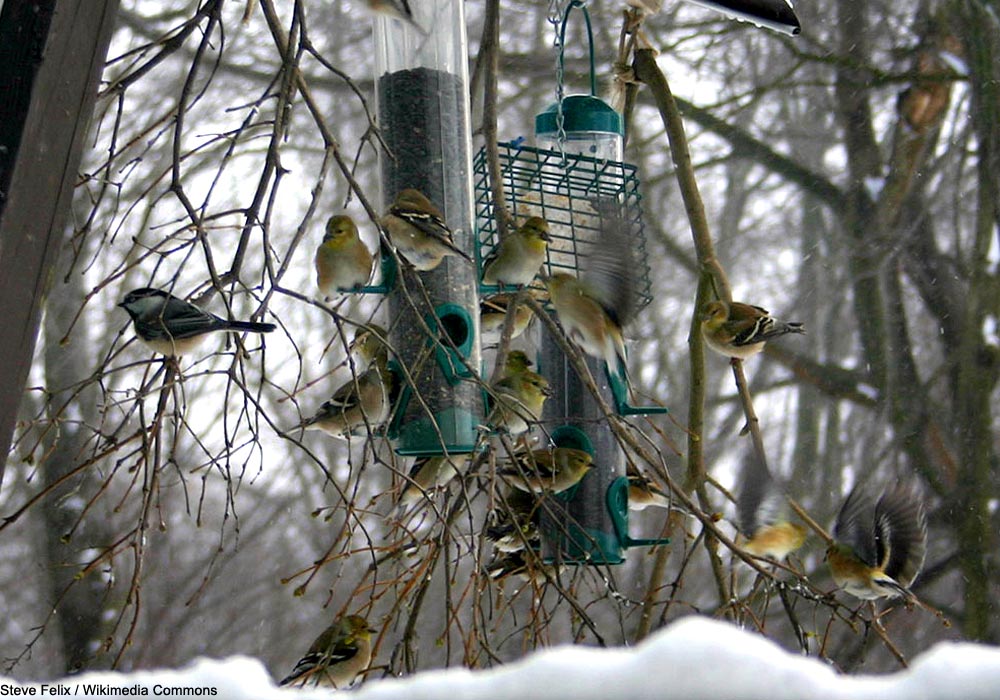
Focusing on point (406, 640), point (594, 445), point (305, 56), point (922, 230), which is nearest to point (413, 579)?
point (406, 640)

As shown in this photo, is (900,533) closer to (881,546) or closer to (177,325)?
(881,546)

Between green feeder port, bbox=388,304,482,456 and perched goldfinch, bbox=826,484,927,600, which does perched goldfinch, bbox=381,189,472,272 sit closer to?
green feeder port, bbox=388,304,482,456

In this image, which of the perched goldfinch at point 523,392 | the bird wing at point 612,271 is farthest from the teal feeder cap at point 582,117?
the perched goldfinch at point 523,392

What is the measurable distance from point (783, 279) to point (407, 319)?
9.27 ft

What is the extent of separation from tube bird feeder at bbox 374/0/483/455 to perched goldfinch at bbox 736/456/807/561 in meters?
0.60

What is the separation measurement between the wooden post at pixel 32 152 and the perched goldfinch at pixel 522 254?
106cm

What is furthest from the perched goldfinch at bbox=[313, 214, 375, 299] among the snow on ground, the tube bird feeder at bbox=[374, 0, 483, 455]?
the snow on ground

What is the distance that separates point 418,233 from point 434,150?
1.14ft

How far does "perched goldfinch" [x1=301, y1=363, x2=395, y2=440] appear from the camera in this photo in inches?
83.0

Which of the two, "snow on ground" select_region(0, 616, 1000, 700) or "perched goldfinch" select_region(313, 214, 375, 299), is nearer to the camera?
"snow on ground" select_region(0, 616, 1000, 700)

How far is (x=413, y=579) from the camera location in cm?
199

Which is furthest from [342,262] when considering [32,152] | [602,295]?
[32,152]

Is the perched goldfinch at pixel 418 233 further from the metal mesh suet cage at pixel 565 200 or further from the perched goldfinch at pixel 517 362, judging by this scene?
the perched goldfinch at pixel 517 362

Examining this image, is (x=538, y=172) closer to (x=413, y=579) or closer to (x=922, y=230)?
(x=413, y=579)
